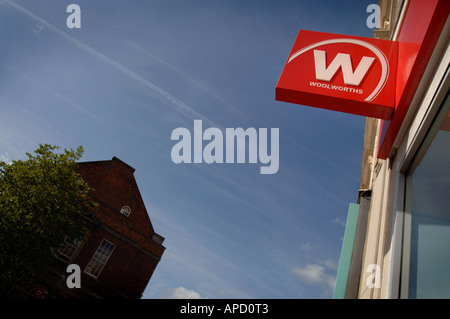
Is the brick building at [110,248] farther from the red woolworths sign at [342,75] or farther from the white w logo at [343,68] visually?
the white w logo at [343,68]

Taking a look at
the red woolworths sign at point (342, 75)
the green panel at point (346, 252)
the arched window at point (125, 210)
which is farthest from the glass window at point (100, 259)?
the red woolworths sign at point (342, 75)

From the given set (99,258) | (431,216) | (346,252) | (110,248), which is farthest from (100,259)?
(431,216)

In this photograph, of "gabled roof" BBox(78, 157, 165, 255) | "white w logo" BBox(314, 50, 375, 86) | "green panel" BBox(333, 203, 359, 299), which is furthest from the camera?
"gabled roof" BBox(78, 157, 165, 255)

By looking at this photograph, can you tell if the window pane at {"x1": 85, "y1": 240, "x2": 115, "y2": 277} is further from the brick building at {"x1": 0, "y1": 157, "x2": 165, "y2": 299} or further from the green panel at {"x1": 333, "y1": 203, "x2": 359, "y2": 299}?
the green panel at {"x1": 333, "y1": 203, "x2": 359, "y2": 299}

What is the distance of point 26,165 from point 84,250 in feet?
25.3

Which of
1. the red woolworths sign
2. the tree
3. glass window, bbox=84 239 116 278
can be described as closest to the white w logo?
the red woolworths sign

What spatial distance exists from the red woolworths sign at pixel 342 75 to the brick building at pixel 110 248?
726 inches

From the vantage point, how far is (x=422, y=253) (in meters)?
3.09

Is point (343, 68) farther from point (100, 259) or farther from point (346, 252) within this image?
point (100, 259)

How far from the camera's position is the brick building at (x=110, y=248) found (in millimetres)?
19906

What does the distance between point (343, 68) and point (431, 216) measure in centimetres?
204

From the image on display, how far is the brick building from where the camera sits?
19906 mm

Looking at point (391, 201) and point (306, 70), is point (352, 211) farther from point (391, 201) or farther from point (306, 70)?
point (306, 70)
